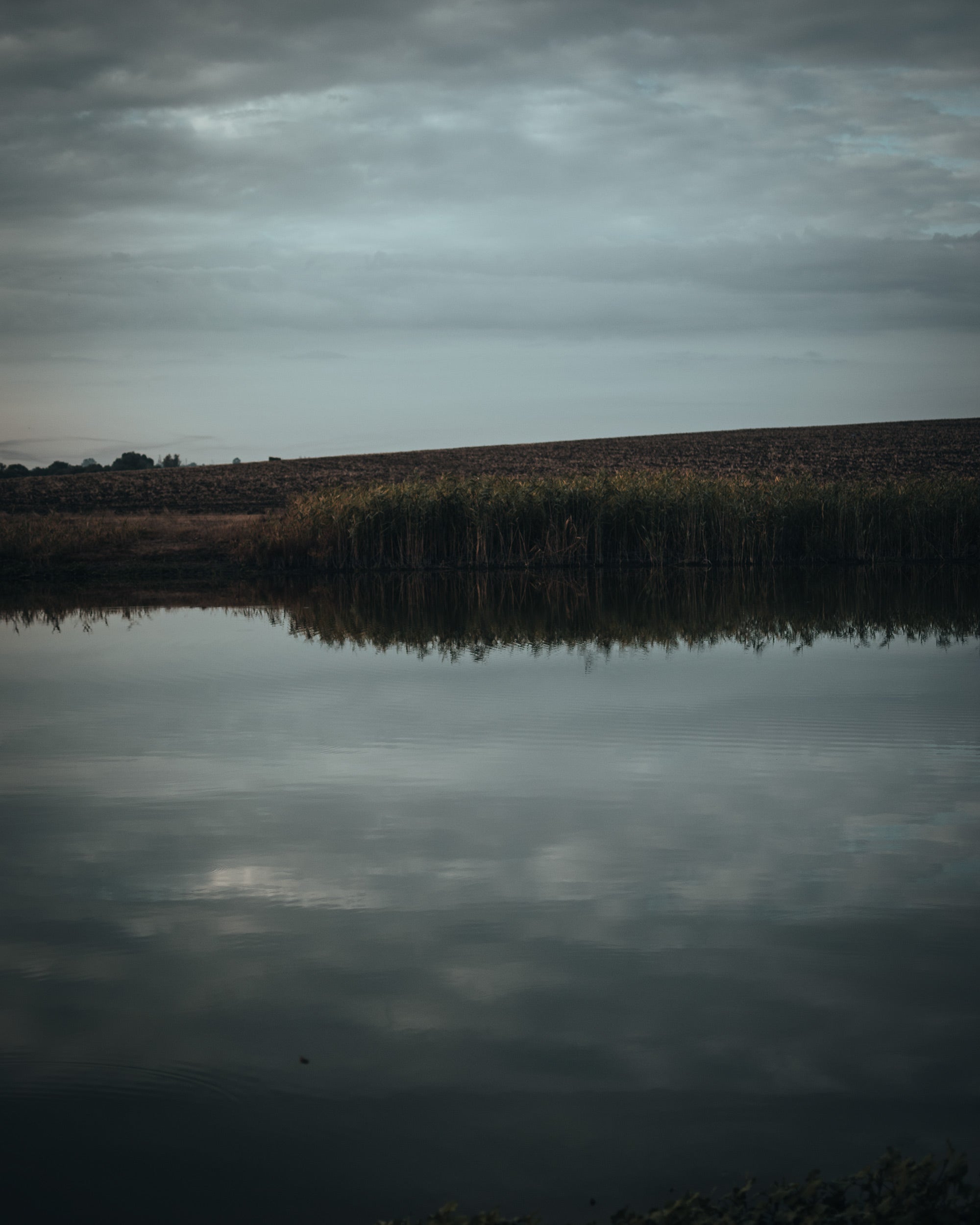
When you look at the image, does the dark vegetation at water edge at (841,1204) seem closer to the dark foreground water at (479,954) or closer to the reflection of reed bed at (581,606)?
the dark foreground water at (479,954)

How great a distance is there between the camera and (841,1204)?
255 centimetres

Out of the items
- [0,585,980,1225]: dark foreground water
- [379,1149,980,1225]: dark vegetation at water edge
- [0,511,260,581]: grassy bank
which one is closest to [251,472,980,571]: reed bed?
[0,511,260,581]: grassy bank

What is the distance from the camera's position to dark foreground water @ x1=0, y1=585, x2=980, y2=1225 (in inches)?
117

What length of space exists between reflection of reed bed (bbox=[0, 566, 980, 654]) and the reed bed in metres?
0.90

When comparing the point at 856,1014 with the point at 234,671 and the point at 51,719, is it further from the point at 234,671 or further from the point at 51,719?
the point at 234,671

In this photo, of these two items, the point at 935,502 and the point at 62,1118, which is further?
the point at 935,502

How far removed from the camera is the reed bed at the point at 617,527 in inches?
983

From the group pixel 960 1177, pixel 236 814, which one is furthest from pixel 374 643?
pixel 960 1177

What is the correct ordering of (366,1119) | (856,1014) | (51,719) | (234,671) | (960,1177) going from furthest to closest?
1. (234,671)
2. (51,719)
3. (856,1014)
4. (366,1119)
5. (960,1177)

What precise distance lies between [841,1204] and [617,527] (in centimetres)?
2319

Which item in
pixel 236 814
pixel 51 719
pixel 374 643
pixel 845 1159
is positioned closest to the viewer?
pixel 845 1159

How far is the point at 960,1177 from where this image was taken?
253cm

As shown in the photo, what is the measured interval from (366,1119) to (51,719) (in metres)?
7.44

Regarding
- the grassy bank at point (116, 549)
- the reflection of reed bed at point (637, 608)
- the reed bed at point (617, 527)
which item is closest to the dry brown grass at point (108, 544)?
the grassy bank at point (116, 549)
